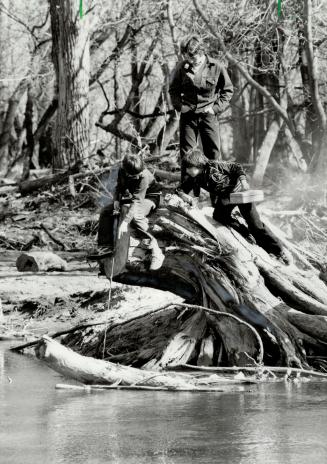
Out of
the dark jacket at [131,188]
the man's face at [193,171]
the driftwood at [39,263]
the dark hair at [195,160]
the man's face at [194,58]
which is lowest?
the driftwood at [39,263]

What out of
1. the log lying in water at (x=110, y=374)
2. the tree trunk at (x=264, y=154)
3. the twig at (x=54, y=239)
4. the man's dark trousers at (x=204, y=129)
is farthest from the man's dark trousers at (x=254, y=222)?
the tree trunk at (x=264, y=154)

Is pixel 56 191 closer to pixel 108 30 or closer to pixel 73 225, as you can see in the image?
pixel 73 225

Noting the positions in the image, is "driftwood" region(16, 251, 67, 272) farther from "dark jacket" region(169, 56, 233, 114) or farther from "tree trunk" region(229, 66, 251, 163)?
"tree trunk" region(229, 66, 251, 163)

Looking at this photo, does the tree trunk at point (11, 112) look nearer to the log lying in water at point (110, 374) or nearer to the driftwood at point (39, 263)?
the driftwood at point (39, 263)

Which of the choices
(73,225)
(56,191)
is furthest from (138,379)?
(56,191)

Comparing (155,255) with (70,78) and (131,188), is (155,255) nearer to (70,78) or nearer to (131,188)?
(131,188)

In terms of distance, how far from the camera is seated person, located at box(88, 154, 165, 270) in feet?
35.4

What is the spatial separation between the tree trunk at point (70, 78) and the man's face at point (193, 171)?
12344 mm

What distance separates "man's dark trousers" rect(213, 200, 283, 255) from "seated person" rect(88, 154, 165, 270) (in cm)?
67

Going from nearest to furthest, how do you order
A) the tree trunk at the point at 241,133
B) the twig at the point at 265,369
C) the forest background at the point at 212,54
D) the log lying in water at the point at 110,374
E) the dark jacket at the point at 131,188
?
the log lying in water at the point at 110,374, the twig at the point at 265,369, the dark jacket at the point at 131,188, the forest background at the point at 212,54, the tree trunk at the point at 241,133

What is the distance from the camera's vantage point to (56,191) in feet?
73.2

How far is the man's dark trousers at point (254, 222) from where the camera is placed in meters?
Answer: 10.9

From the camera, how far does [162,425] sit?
846cm

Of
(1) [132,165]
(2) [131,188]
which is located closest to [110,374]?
(2) [131,188]
